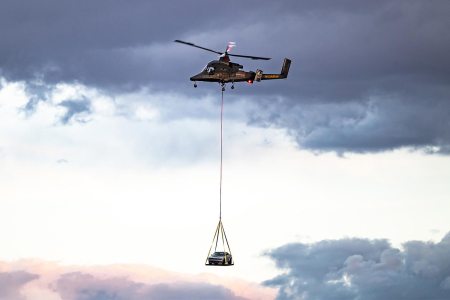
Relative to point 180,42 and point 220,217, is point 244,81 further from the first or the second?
point 220,217

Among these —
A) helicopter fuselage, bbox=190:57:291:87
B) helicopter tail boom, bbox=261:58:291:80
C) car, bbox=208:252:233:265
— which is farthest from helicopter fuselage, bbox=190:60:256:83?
car, bbox=208:252:233:265

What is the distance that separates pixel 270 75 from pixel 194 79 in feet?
42.5

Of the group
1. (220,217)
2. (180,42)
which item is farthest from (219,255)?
(180,42)

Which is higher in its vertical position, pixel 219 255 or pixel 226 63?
pixel 226 63

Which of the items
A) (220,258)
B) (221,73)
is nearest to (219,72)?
(221,73)

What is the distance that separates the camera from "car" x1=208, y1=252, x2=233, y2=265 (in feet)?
416

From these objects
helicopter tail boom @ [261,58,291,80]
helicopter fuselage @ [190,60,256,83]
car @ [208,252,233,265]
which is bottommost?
car @ [208,252,233,265]

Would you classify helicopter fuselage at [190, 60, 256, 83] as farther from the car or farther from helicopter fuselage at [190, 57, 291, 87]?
the car

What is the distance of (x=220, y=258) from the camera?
12731 centimetres

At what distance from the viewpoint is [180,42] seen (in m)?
131

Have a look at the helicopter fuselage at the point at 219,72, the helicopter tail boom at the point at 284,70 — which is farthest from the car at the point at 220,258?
the helicopter tail boom at the point at 284,70

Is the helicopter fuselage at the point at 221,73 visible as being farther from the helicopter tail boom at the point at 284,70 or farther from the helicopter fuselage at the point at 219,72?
the helicopter tail boom at the point at 284,70

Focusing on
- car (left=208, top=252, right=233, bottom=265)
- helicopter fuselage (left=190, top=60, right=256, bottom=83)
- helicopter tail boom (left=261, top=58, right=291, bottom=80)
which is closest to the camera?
car (left=208, top=252, right=233, bottom=265)

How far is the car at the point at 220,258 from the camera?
4995 inches
